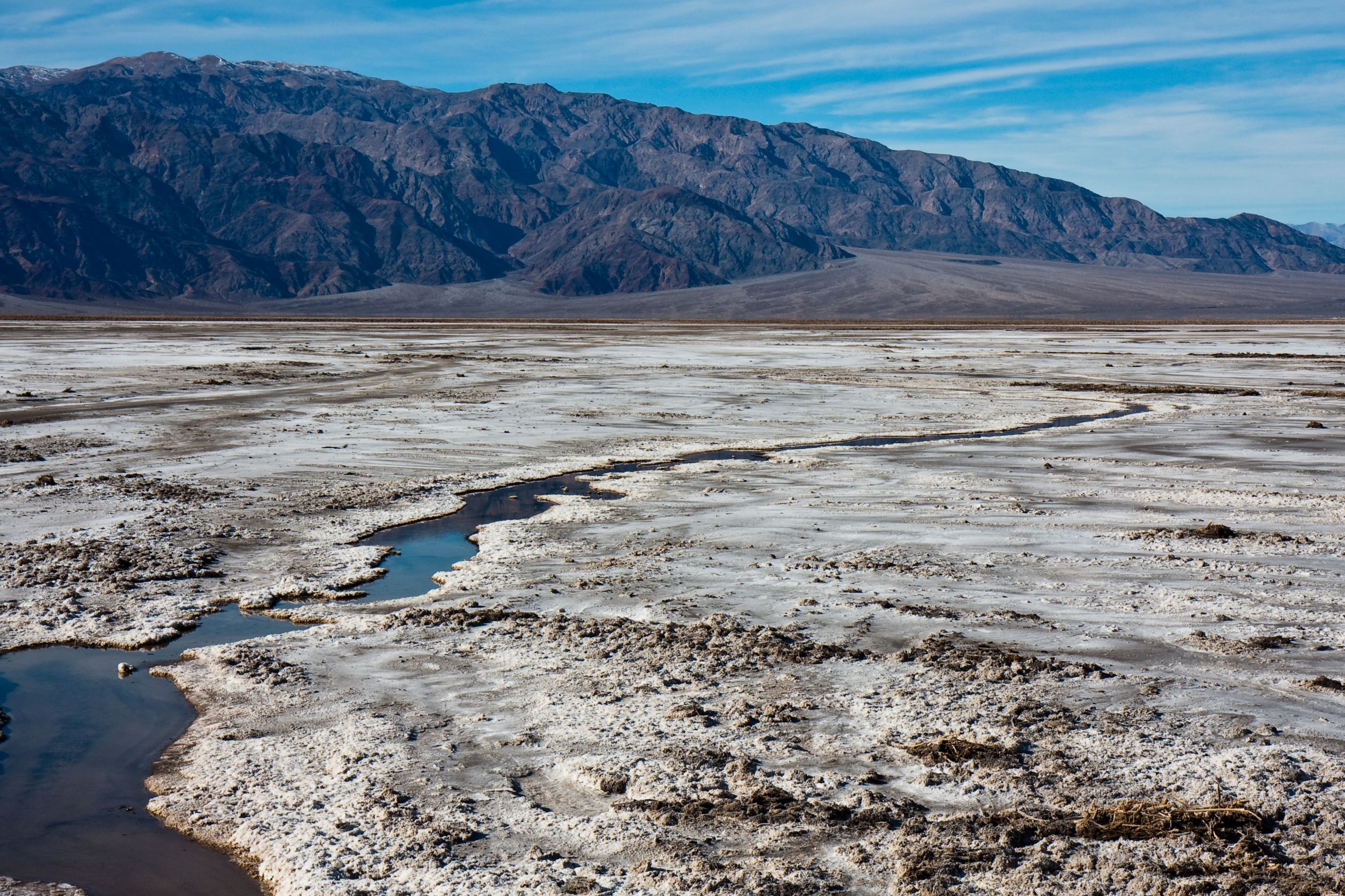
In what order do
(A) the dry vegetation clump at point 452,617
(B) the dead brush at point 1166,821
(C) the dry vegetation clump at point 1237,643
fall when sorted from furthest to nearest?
(A) the dry vegetation clump at point 452,617, (C) the dry vegetation clump at point 1237,643, (B) the dead brush at point 1166,821

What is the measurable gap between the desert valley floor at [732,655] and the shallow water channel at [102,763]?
141mm

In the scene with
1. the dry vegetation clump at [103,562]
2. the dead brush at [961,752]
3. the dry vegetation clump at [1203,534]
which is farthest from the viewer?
the dry vegetation clump at [1203,534]

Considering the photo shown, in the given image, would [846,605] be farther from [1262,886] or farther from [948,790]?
[1262,886]

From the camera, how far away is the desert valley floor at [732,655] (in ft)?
18.7

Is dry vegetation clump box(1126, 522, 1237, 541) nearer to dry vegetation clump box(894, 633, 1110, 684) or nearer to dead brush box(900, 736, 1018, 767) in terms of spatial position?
dry vegetation clump box(894, 633, 1110, 684)

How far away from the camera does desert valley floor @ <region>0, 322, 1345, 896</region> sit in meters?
5.69

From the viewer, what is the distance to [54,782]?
6.70 meters

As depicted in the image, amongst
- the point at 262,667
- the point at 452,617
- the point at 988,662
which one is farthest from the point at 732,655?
the point at 262,667

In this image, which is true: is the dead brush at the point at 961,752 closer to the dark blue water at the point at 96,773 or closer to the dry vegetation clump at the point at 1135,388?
the dark blue water at the point at 96,773

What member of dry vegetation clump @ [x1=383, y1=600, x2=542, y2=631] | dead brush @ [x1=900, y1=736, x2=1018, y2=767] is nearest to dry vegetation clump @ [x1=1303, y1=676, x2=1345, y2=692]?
dead brush @ [x1=900, y1=736, x2=1018, y2=767]

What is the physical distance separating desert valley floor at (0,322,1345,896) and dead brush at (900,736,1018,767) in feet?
0.08

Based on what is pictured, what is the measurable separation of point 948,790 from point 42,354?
49.6m

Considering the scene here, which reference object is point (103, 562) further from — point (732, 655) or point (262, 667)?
point (732, 655)

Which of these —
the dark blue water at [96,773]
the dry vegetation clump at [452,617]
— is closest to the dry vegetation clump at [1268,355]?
the dry vegetation clump at [452,617]
